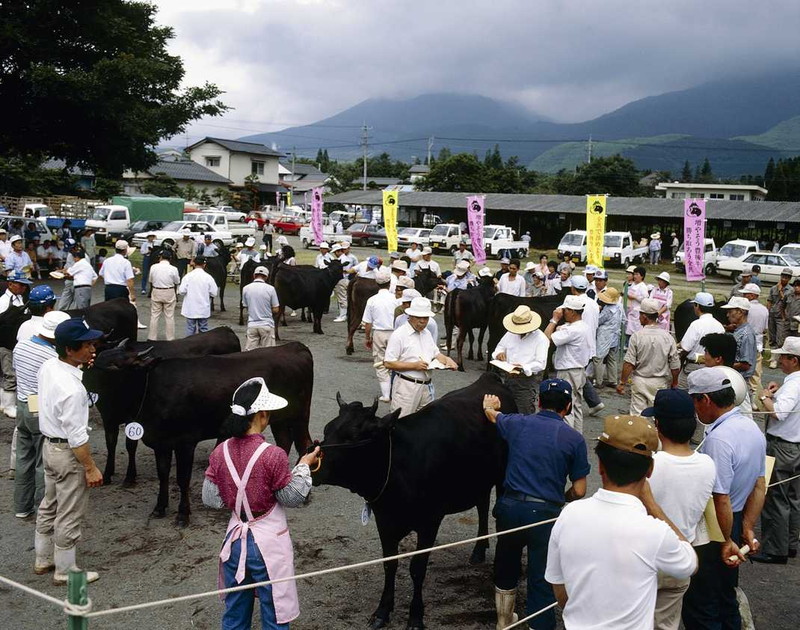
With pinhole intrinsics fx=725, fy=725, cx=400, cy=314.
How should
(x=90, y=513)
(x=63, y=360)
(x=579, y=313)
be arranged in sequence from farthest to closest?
(x=579, y=313)
(x=90, y=513)
(x=63, y=360)

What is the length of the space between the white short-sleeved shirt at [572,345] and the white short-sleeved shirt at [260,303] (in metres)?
5.08

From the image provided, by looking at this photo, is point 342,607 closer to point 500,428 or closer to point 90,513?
point 500,428

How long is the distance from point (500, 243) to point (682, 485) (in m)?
35.0

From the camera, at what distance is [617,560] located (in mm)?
2875

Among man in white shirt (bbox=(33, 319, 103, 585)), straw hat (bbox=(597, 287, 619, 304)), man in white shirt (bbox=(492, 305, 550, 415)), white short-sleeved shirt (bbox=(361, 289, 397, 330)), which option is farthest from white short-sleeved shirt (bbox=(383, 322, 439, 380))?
straw hat (bbox=(597, 287, 619, 304))

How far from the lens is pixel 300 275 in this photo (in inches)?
645

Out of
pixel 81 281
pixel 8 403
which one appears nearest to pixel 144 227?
pixel 81 281

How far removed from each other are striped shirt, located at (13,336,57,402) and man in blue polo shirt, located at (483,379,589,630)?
13.4 ft

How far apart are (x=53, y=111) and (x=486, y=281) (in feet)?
52.6

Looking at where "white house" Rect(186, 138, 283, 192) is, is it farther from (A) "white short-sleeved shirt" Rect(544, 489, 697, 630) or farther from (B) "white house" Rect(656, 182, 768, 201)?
(A) "white short-sleeved shirt" Rect(544, 489, 697, 630)

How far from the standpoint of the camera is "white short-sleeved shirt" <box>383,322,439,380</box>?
7.44 m

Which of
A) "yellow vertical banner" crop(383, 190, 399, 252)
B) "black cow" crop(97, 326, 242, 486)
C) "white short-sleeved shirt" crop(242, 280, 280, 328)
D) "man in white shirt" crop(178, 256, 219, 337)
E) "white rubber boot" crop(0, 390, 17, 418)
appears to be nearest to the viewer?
"black cow" crop(97, 326, 242, 486)

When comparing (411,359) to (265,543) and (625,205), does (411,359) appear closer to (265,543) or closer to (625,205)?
(265,543)

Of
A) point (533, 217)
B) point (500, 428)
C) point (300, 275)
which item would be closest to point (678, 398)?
point (500, 428)
